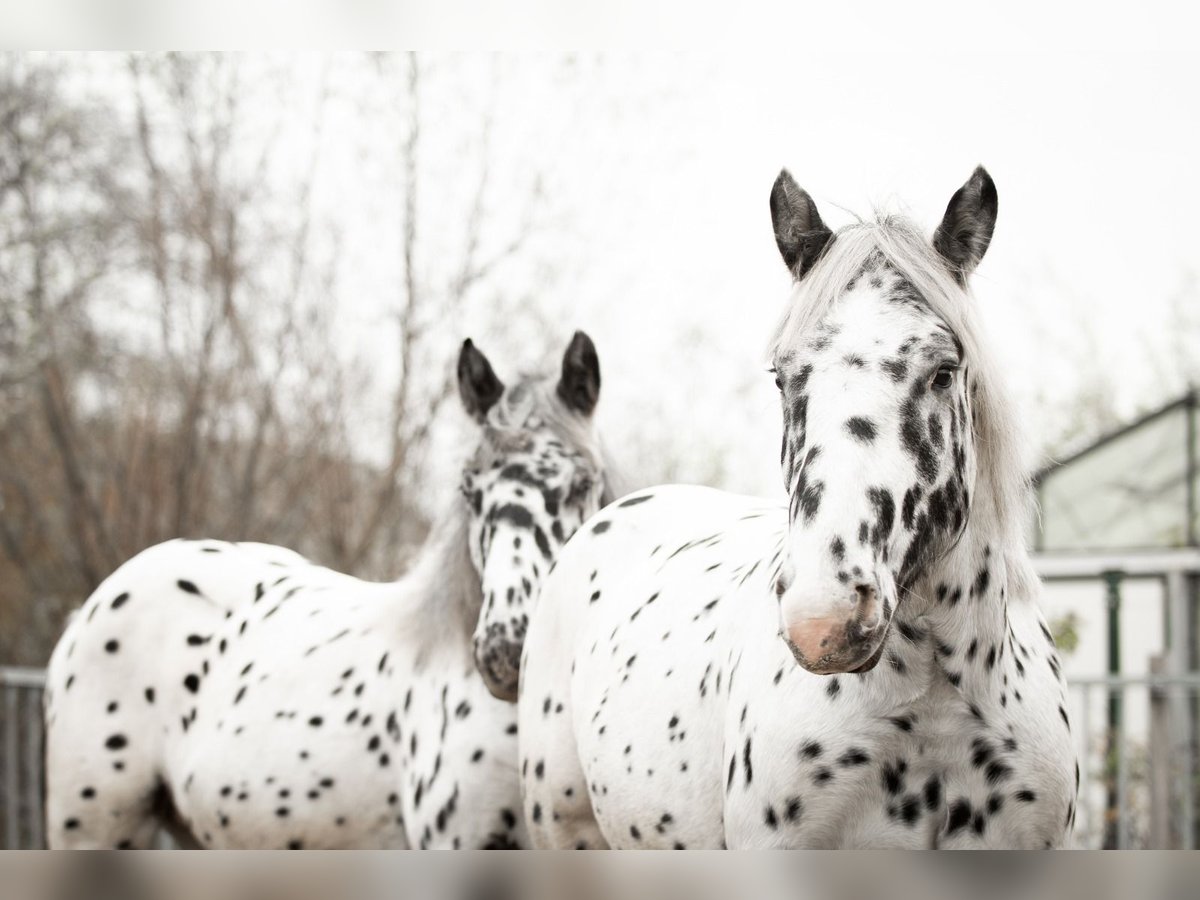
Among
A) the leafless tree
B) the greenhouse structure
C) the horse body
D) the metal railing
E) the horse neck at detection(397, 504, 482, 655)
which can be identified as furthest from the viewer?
the greenhouse structure

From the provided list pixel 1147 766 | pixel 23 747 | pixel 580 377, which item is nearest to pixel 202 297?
pixel 23 747

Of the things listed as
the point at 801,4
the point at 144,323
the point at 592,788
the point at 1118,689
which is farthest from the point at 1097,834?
the point at 144,323

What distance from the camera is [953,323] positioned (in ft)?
5.82

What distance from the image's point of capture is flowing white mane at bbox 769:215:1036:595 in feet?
5.90

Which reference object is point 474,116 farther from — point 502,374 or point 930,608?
point 930,608

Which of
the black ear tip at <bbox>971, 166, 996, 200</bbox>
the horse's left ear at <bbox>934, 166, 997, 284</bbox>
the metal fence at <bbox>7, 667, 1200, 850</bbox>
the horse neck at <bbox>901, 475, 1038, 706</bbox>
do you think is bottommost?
the metal fence at <bbox>7, 667, 1200, 850</bbox>

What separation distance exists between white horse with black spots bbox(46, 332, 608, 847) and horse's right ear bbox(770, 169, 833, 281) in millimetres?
1244

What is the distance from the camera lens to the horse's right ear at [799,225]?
6.39ft

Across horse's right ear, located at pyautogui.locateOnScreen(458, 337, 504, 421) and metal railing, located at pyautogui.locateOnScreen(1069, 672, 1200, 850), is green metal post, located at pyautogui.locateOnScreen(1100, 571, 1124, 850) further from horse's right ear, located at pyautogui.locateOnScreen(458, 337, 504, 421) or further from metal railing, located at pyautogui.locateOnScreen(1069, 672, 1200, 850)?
horse's right ear, located at pyautogui.locateOnScreen(458, 337, 504, 421)

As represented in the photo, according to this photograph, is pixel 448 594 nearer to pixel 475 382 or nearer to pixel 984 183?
pixel 475 382

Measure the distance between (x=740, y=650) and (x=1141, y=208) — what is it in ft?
21.2

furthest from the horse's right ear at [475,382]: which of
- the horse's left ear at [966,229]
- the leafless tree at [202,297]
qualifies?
the leafless tree at [202,297]

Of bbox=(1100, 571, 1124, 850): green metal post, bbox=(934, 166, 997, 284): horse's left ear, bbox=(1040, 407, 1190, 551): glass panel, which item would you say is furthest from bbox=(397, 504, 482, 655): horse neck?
bbox=(1040, 407, 1190, 551): glass panel

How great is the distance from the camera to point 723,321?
675cm
